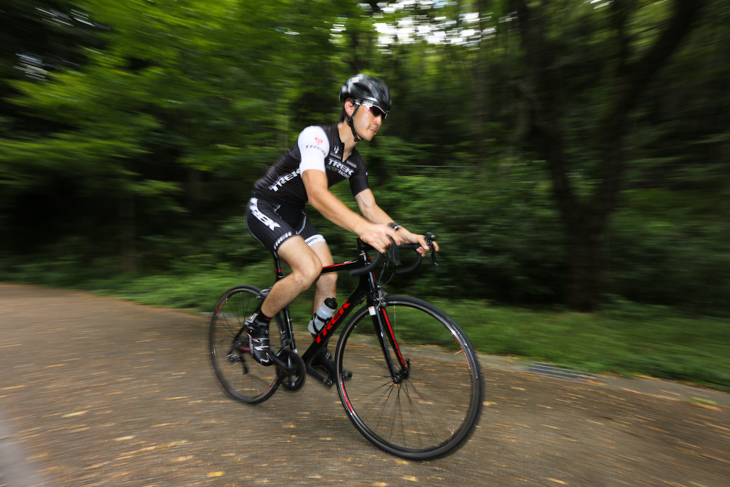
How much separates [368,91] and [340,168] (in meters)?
0.53

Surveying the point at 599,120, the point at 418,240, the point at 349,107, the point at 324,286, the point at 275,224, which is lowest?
the point at 324,286

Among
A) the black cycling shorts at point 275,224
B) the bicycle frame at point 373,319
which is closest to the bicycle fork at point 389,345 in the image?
the bicycle frame at point 373,319

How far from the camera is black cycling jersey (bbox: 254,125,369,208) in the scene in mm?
3045

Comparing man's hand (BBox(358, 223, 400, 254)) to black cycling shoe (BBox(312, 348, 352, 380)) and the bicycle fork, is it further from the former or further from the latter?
black cycling shoe (BBox(312, 348, 352, 380))

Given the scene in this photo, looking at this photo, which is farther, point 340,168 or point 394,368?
point 340,168

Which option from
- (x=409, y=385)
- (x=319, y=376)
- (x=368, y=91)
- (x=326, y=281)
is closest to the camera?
(x=409, y=385)

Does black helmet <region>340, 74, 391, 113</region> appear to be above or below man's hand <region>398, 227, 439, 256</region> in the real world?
above

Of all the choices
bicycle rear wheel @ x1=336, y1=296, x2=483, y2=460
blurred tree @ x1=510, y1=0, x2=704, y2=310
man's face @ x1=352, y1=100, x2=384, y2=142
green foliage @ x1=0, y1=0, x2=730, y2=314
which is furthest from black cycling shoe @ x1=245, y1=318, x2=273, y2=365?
blurred tree @ x1=510, y1=0, x2=704, y2=310

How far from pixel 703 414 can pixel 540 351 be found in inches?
61.7

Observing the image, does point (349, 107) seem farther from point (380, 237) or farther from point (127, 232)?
point (127, 232)

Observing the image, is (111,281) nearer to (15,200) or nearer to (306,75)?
(15,200)

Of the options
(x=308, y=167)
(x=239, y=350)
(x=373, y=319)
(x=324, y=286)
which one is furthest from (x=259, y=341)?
(x=308, y=167)

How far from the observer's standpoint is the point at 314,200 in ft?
9.66

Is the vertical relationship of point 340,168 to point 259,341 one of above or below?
above
